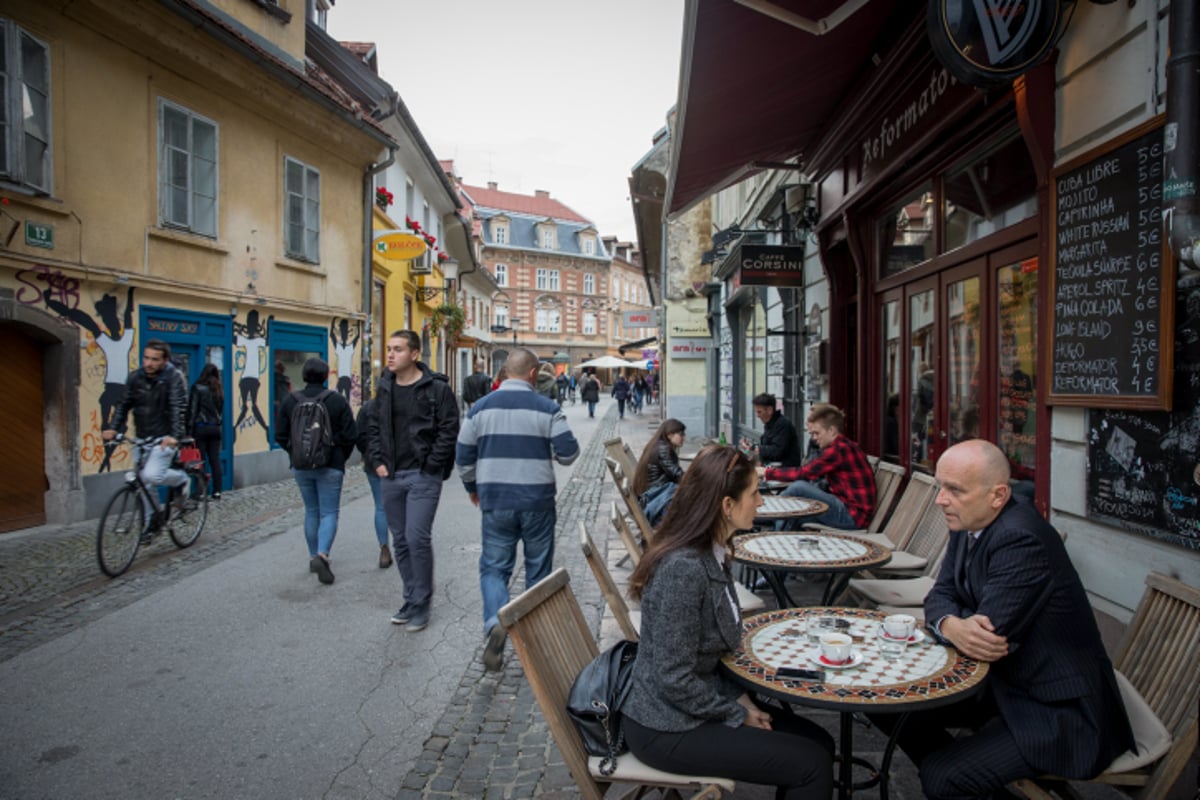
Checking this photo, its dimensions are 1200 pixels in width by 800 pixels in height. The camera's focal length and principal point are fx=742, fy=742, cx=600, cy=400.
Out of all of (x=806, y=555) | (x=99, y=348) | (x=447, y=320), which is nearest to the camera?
(x=806, y=555)

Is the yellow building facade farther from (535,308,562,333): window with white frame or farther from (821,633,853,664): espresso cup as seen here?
(535,308,562,333): window with white frame

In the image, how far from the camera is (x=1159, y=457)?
3.07 m

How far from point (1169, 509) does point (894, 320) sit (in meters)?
4.24

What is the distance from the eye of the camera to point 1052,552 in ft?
7.36

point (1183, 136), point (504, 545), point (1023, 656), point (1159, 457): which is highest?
point (1183, 136)

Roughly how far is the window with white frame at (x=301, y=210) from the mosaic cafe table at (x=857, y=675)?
1151 cm

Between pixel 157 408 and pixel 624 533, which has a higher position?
pixel 157 408

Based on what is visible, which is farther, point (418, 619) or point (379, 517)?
point (379, 517)

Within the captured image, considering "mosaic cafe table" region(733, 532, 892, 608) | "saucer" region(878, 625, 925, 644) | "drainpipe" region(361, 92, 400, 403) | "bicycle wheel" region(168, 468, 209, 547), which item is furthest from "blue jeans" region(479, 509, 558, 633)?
"drainpipe" region(361, 92, 400, 403)

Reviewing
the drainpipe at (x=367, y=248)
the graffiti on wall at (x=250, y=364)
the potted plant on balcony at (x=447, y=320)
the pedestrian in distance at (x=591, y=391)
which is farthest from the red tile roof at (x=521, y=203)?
the graffiti on wall at (x=250, y=364)

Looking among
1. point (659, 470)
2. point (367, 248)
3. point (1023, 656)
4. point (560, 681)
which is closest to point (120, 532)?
point (659, 470)

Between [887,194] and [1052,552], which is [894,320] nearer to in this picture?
[887,194]

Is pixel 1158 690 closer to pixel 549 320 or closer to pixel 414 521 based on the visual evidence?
pixel 414 521

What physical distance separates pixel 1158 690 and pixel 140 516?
22.9 ft
